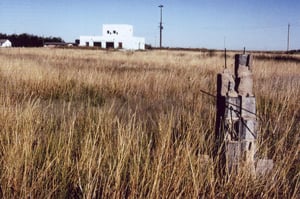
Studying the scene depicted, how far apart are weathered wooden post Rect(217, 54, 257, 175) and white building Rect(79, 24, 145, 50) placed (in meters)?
62.0

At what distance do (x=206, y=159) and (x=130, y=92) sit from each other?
17.0 ft

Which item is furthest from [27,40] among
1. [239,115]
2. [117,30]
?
[239,115]

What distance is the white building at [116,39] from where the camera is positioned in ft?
211

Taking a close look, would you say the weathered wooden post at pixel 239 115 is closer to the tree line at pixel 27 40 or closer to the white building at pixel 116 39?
the white building at pixel 116 39

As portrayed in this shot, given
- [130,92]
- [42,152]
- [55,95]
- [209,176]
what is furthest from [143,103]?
[209,176]

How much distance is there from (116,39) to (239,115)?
6344 centimetres

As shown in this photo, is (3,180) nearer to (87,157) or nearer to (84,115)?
(87,157)

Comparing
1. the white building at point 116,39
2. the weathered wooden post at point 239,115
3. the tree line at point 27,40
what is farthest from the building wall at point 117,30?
the weathered wooden post at point 239,115

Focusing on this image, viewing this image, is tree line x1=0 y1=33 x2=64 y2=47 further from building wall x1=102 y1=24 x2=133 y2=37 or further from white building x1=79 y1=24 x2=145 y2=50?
building wall x1=102 y1=24 x2=133 y2=37

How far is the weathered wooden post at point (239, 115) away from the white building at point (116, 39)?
2441 inches

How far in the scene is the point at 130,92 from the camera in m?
7.50

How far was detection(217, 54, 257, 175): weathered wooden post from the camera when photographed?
7.73ft

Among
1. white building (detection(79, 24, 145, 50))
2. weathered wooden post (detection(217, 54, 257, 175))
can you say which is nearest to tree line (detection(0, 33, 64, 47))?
white building (detection(79, 24, 145, 50))

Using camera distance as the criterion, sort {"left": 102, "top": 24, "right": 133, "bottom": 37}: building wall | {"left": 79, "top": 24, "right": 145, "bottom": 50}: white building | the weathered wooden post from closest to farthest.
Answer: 1. the weathered wooden post
2. {"left": 79, "top": 24, "right": 145, "bottom": 50}: white building
3. {"left": 102, "top": 24, "right": 133, "bottom": 37}: building wall
